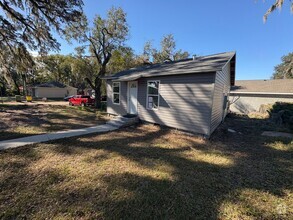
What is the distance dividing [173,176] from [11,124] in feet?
28.0

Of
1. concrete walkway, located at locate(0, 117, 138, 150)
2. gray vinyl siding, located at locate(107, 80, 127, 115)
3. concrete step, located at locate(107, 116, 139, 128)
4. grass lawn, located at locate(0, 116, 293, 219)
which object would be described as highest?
gray vinyl siding, located at locate(107, 80, 127, 115)

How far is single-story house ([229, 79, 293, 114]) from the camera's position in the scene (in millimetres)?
15000

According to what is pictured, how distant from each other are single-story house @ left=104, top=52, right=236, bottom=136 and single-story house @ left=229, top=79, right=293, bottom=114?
8.04 meters

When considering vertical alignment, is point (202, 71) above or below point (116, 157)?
above

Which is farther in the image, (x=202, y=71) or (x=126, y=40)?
(x=126, y=40)

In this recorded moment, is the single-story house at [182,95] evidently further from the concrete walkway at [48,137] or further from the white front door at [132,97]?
the concrete walkway at [48,137]

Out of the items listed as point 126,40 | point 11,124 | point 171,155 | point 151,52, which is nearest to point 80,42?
point 126,40

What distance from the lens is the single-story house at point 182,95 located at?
6.39 m

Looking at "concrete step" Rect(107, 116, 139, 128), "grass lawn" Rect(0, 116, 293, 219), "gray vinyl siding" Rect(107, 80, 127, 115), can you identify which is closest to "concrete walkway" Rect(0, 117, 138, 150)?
"concrete step" Rect(107, 116, 139, 128)

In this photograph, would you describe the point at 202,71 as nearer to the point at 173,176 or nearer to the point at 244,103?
the point at 173,176

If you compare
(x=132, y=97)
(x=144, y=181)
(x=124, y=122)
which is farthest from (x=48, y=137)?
(x=132, y=97)

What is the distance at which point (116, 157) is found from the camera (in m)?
4.59

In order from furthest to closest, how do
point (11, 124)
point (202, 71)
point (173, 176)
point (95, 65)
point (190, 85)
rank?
1. point (95, 65)
2. point (11, 124)
3. point (190, 85)
4. point (202, 71)
5. point (173, 176)

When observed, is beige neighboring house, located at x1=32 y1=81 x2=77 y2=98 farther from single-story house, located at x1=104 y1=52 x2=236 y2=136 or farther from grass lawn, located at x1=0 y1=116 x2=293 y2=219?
grass lawn, located at x1=0 y1=116 x2=293 y2=219
